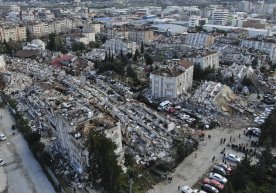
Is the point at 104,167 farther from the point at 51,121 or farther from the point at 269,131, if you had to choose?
the point at 269,131

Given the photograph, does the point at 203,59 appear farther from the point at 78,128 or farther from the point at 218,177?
the point at 78,128

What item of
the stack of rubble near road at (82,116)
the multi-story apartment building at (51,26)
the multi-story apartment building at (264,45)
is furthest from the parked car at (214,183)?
the multi-story apartment building at (51,26)

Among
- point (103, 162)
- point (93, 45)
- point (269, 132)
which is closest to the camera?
point (103, 162)

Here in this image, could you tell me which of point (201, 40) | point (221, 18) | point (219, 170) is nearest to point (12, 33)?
point (201, 40)

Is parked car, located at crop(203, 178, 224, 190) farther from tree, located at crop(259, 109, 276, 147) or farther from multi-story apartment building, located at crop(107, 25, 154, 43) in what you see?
multi-story apartment building, located at crop(107, 25, 154, 43)

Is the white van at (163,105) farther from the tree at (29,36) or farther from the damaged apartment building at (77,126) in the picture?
the tree at (29,36)

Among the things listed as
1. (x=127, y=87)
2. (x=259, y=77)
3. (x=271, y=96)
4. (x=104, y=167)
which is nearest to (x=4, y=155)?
(x=104, y=167)

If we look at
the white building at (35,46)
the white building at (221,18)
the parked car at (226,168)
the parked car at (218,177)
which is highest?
the white building at (221,18)

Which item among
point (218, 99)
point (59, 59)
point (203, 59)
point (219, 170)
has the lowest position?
point (219, 170)
